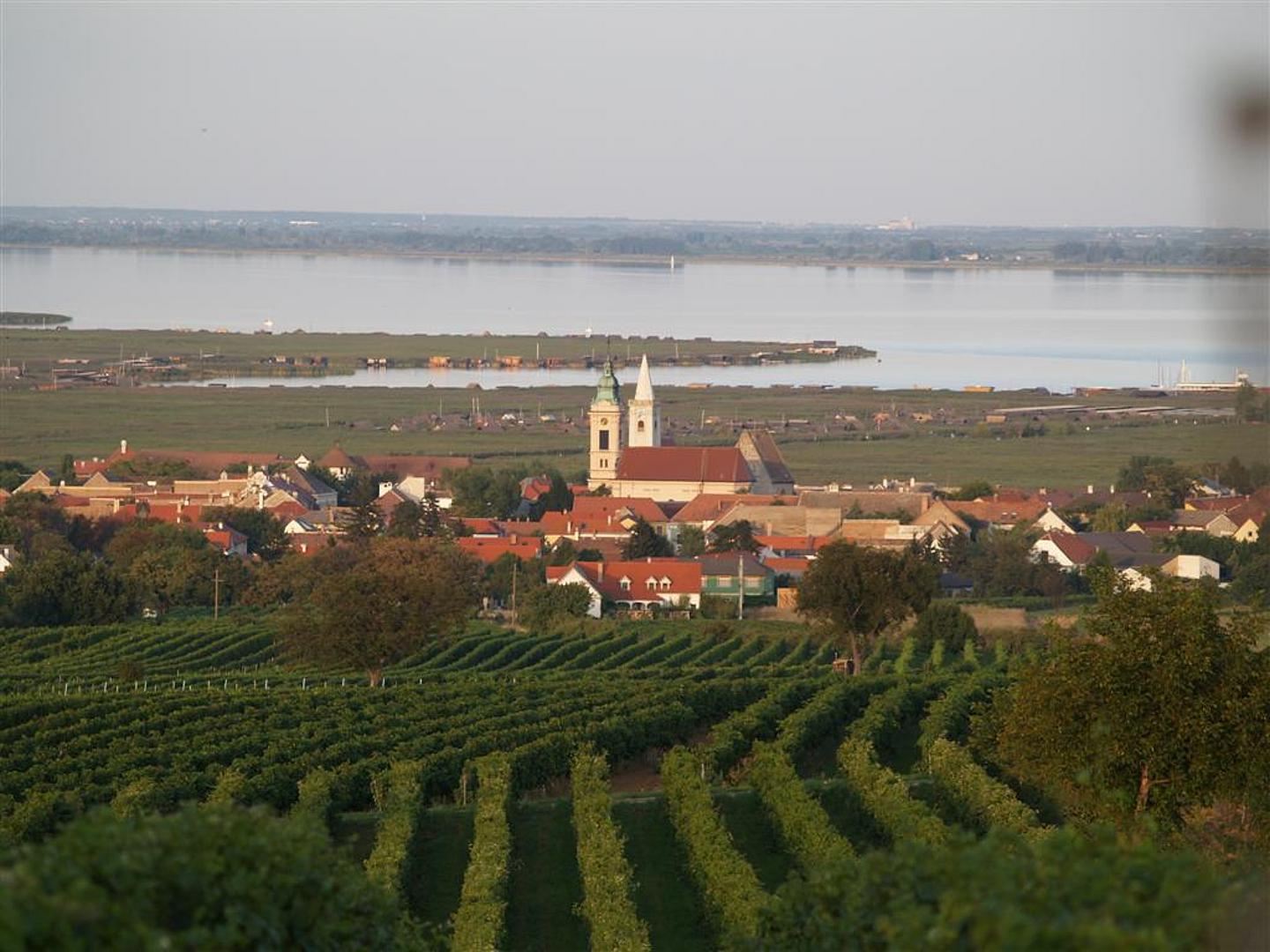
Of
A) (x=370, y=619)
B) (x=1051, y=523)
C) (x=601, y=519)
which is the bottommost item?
(x=601, y=519)

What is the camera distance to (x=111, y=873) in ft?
15.3

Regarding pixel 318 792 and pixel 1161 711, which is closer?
pixel 1161 711

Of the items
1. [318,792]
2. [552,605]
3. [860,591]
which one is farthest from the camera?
[552,605]

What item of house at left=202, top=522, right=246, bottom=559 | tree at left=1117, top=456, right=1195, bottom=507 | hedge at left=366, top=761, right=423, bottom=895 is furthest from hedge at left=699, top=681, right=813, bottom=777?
tree at left=1117, top=456, right=1195, bottom=507

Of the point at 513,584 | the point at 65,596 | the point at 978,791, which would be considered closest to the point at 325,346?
the point at 513,584

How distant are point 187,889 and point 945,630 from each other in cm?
2667

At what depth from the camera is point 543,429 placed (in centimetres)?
7606

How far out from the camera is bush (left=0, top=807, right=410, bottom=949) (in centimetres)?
432

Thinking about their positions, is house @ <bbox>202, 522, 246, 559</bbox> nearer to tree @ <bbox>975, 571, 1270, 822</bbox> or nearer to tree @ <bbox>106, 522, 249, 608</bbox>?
tree @ <bbox>106, 522, 249, 608</bbox>

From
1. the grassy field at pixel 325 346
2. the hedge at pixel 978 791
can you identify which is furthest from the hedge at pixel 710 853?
the grassy field at pixel 325 346

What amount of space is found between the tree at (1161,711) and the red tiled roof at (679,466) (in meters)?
42.7

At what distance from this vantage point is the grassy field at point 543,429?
65312 mm

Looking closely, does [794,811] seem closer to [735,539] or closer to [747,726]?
[747,726]

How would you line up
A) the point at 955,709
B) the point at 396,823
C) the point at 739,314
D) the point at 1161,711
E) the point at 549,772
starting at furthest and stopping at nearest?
the point at 739,314
the point at 955,709
the point at 549,772
the point at 396,823
the point at 1161,711
